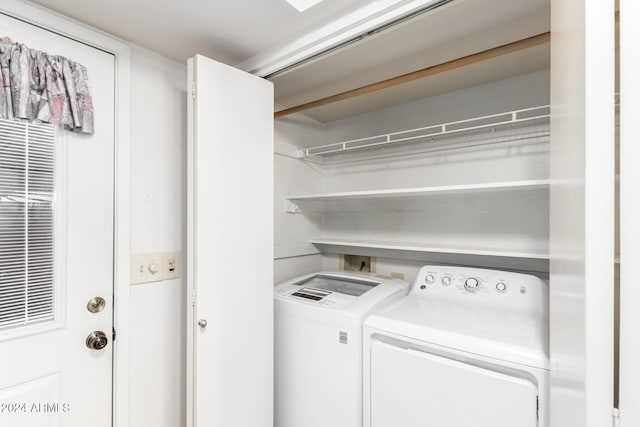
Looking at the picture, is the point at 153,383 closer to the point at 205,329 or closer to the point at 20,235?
the point at 205,329

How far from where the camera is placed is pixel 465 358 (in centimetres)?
121

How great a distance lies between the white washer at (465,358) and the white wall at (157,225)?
98 cm

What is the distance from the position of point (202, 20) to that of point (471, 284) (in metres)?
1.77

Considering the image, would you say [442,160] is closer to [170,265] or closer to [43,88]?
[170,265]

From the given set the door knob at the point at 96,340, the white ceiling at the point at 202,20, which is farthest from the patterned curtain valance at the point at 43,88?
the door knob at the point at 96,340

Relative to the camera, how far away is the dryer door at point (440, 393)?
1104mm

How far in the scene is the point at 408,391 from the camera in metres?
1.31

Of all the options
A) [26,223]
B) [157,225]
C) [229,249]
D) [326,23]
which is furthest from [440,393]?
[26,223]

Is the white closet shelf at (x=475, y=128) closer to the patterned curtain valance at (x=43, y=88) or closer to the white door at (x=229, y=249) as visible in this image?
the white door at (x=229, y=249)

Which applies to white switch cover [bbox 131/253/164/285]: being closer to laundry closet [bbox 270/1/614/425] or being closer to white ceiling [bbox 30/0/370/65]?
laundry closet [bbox 270/1/614/425]

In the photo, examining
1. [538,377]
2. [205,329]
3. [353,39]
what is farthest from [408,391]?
[353,39]
